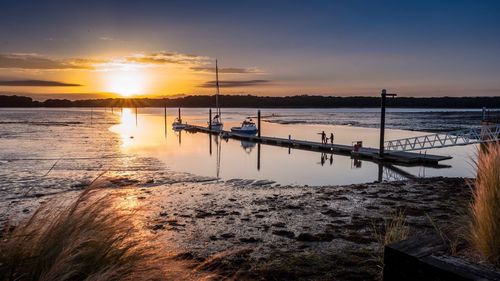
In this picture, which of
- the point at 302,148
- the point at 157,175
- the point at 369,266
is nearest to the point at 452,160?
the point at 302,148

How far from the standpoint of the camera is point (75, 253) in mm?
2711

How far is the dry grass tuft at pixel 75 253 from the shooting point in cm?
255

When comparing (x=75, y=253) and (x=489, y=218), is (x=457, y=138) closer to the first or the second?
(x=489, y=218)

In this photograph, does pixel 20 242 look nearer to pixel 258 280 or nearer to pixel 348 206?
pixel 258 280

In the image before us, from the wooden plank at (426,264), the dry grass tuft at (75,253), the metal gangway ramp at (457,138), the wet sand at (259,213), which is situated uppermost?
the dry grass tuft at (75,253)

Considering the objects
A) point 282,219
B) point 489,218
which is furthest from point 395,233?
point 282,219

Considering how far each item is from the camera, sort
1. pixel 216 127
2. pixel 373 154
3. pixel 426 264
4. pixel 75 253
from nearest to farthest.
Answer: pixel 75 253, pixel 426 264, pixel 373 154, pixel 216 127

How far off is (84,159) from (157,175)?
24.4 ft

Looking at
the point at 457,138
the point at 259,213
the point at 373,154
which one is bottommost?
the point at 373,154

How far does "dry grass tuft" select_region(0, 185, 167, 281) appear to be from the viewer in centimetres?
255

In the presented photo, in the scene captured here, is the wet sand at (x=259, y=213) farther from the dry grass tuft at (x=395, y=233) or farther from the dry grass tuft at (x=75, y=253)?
the dry grass tuft at (x=395, y=233)

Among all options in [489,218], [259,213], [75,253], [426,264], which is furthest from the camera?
[259,213]

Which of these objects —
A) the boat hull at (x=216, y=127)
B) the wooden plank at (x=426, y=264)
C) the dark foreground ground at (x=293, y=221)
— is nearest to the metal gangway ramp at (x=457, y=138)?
the dark foreground ground at (x=293, y=221)

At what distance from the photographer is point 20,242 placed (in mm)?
2793
